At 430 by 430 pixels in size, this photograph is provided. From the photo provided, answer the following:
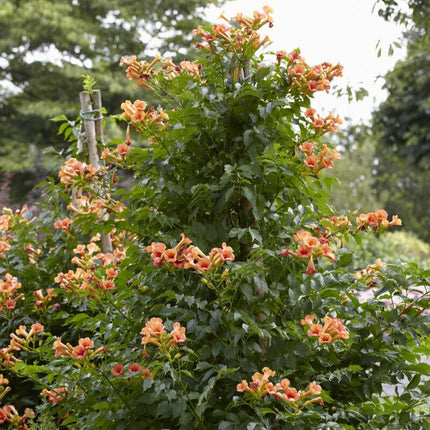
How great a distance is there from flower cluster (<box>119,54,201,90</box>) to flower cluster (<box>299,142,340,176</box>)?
0.58 metres

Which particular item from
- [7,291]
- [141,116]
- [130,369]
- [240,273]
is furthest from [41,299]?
[240,273]

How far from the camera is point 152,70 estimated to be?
96.0 inches

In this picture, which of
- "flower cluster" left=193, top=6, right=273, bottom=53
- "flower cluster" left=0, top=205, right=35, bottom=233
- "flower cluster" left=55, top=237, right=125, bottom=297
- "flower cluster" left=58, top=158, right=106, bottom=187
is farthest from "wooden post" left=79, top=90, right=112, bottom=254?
"flower cluster" left=193, top=6, right=273, bottom=53

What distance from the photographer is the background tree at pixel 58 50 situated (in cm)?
1708

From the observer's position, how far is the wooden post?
382 cm

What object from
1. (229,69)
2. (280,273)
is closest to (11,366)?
(280,273)

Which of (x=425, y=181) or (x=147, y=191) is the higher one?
(x=425, y=181)

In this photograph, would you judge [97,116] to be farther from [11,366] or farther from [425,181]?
[425,181]

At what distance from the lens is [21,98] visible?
18609 millimetres

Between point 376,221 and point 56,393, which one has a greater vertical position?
point 376,221

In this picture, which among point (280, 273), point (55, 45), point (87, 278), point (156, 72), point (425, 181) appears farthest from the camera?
point (425, 181)

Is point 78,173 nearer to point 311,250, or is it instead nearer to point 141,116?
point 141,116

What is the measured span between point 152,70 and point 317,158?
2.45 ft

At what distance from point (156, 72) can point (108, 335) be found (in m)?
1.11
